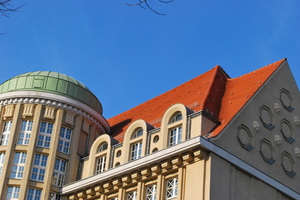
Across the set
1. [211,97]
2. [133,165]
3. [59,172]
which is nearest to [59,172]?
[59,172]

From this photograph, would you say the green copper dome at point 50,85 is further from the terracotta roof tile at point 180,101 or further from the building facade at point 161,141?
the terracotta roof tile at point 180,101

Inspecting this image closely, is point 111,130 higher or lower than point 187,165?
higher

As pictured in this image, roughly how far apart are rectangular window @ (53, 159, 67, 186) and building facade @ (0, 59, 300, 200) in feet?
0.21

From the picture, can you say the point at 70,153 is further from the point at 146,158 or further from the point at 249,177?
the point at 249,177

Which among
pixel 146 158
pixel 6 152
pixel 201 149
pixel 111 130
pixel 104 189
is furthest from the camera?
pixel 111 130

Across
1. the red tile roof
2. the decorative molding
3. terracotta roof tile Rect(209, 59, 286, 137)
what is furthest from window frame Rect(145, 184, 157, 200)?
the decorative molding

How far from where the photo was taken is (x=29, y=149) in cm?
3738

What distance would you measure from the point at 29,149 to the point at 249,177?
13179mm

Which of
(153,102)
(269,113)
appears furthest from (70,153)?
(269,113)

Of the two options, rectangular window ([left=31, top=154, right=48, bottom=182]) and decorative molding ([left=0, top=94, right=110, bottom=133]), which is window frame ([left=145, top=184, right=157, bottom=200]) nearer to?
rectangular window ([left=31, top=154, right=48, bottom=182])

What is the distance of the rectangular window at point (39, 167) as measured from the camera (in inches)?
1454

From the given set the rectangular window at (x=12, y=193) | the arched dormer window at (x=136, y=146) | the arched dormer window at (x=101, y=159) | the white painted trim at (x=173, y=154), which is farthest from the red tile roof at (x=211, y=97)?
the rectangular window at (x=12, y=193)

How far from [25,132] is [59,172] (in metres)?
3.23

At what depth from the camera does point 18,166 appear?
37125 mm
